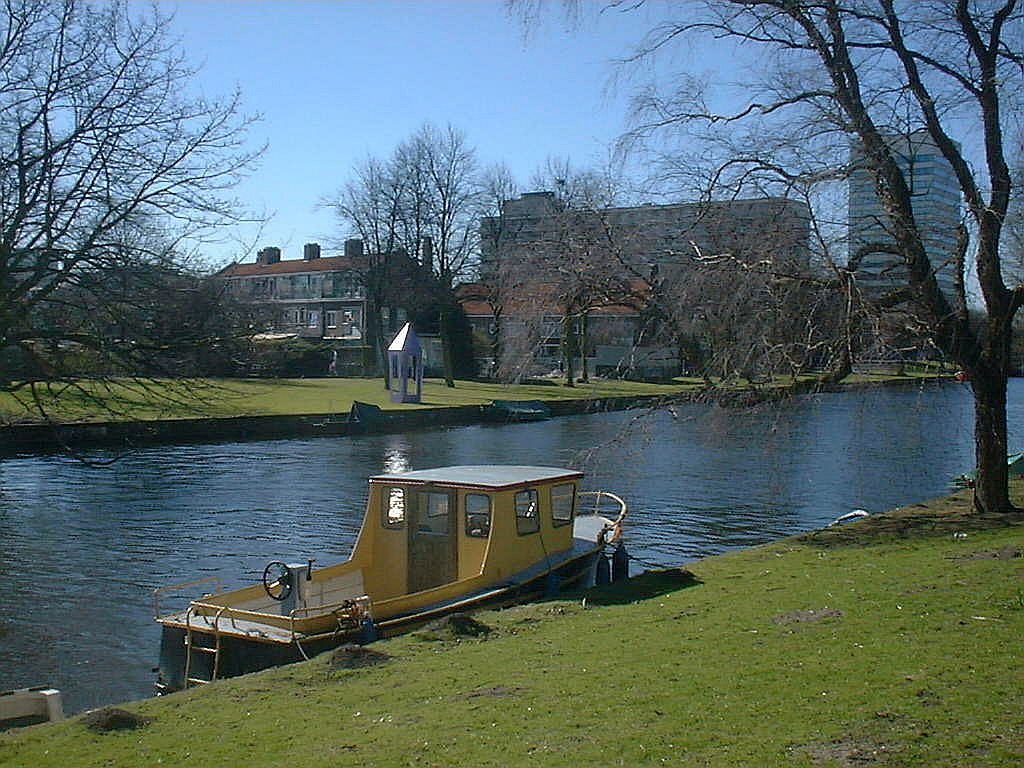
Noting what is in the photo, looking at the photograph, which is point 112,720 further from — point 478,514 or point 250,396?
point 250,396

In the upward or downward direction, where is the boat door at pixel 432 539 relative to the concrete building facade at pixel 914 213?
downward

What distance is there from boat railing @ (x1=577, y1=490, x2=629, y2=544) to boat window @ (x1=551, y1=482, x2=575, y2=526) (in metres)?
1.07

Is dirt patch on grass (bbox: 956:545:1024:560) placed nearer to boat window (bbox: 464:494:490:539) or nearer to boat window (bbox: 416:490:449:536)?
boat window (bbox: 464:494:490:539)

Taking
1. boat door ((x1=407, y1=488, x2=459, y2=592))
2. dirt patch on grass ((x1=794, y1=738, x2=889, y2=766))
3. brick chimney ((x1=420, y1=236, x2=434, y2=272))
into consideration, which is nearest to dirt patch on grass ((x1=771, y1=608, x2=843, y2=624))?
dirt patch on grass ((x1=794, y1=738, x2=889, y2=766))

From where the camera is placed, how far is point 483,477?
53.8 feet

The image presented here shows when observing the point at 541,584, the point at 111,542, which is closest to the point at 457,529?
the point at 541,584

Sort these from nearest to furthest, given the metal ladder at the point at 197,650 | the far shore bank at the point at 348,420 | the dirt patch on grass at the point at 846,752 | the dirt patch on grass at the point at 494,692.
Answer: the dirt patch on grass at the point at 846,752, the dirt patch on grass at the point at 494,692, the metal ladder at the point at 197,650, the far shore bank at the point at 348,420

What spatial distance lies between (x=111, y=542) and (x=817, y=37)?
58.6 feet

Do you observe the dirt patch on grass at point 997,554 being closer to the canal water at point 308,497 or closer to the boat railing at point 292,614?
the canal water at point 308,497

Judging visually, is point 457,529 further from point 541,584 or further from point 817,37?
point 817,37

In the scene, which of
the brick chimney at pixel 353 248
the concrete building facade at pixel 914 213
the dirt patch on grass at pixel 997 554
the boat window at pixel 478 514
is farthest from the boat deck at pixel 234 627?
the brick chimney at pixel 353 248

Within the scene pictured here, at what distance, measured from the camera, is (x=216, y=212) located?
20.8 metres

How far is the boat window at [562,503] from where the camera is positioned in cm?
1720

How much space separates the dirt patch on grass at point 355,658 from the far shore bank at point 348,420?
23.5ft
